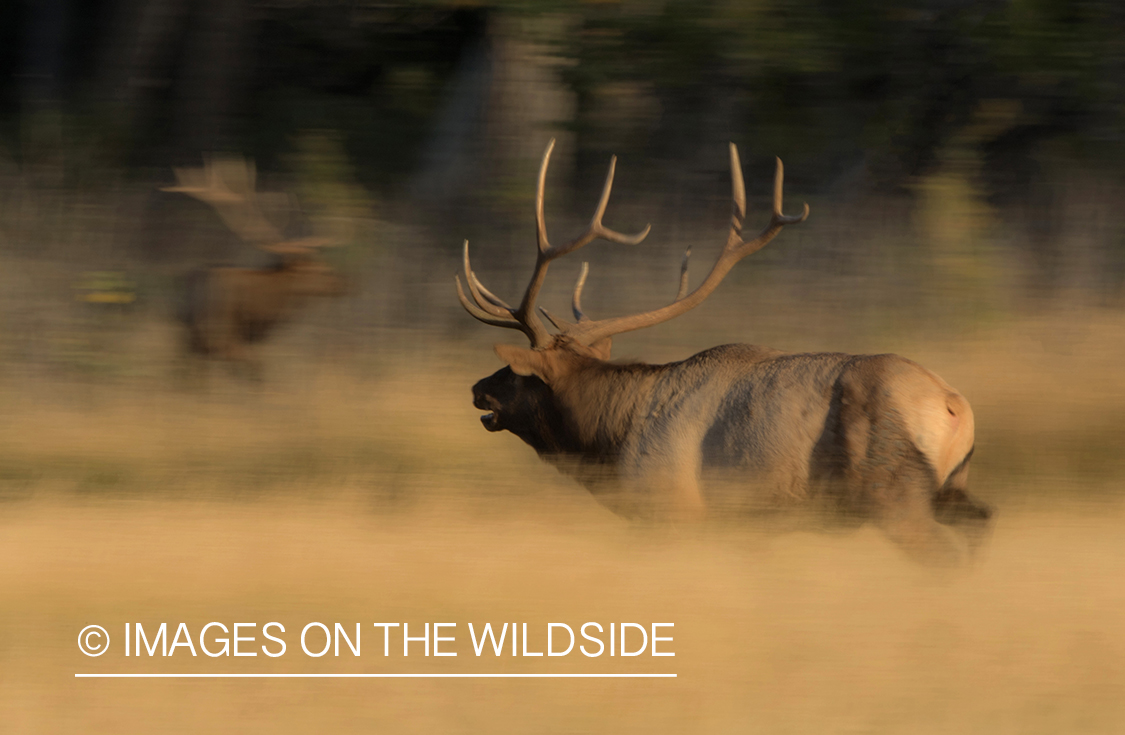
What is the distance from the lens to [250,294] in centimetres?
699

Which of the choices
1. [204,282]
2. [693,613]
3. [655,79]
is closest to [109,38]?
[204,282]

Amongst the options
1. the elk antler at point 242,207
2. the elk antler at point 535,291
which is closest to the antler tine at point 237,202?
the elk antler at point 242,207

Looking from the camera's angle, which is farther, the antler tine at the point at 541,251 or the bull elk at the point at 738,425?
the antler tine at the point at 541,251

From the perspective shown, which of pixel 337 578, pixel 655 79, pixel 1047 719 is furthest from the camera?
pixel 655 79

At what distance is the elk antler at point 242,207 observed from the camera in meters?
7.15

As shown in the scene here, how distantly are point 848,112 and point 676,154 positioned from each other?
1142 millimetres

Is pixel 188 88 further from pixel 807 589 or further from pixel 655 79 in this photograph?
pixel 807 589

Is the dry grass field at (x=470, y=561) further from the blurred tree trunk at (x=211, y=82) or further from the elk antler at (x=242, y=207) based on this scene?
the blurred tree trunk at (x=211, y=82)

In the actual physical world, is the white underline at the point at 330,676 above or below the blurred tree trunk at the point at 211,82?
below

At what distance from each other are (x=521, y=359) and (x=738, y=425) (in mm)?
986

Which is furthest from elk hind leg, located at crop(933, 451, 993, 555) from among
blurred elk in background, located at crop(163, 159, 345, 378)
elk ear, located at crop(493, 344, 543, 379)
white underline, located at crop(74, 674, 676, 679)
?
blurred elk in background, located at crop(163, 159, 345, 378)

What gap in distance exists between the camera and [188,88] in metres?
8.52

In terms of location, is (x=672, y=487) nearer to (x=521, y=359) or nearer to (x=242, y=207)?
(x=521, y=359)

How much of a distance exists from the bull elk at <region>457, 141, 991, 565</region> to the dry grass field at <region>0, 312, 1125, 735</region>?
0.51 feet
